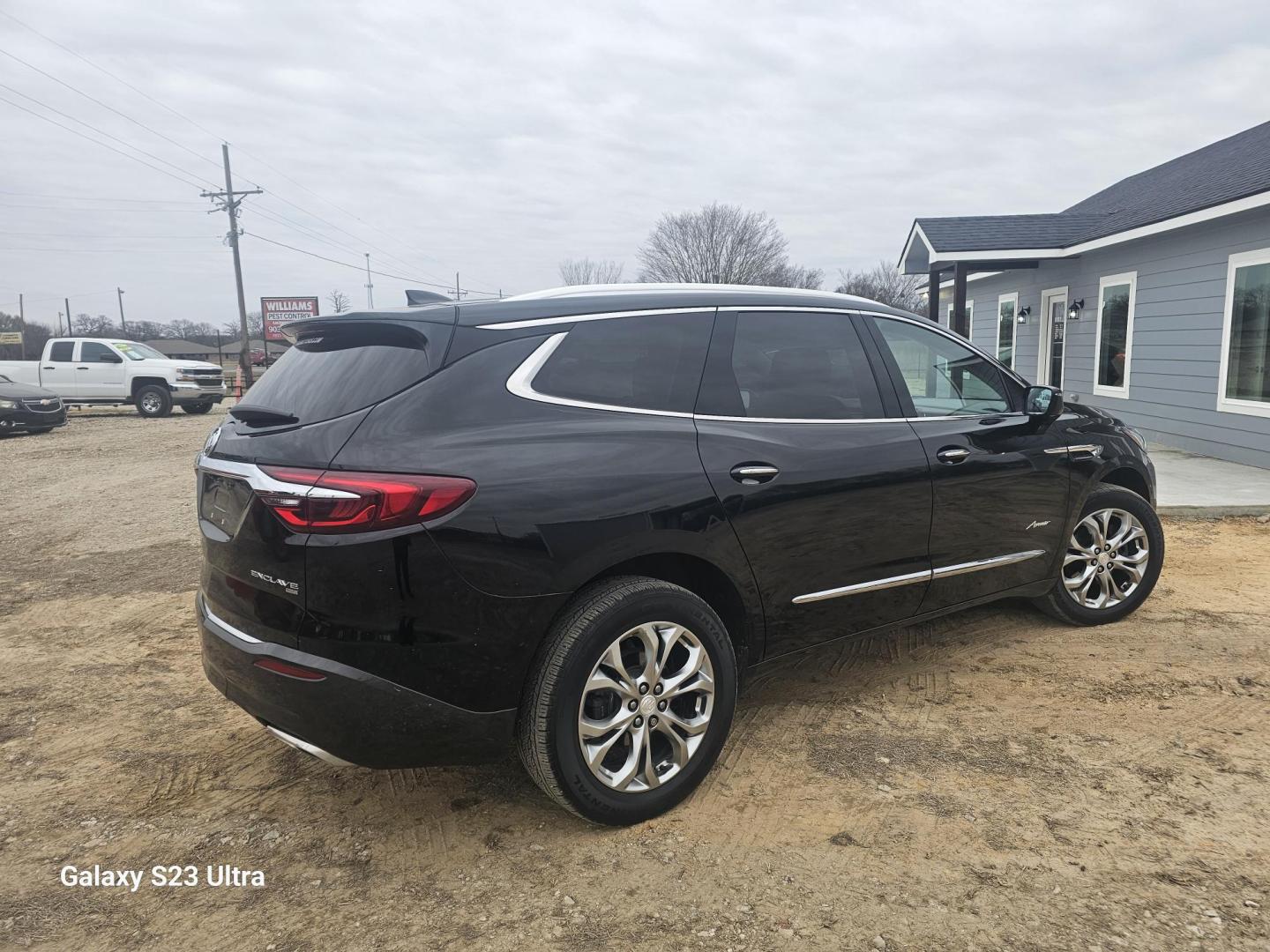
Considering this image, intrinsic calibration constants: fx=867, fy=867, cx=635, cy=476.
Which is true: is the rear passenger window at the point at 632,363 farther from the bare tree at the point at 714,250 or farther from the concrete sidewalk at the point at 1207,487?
the bare tree at the point at 714,250

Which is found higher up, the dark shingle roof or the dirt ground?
the dark shingle roof

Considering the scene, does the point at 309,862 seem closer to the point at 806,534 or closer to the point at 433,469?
the point at 433,469

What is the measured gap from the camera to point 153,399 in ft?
70.7

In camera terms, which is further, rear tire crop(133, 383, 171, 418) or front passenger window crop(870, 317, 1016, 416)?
rear tire crop(133, 383, 171, 418)

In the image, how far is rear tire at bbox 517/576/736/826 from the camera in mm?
2621

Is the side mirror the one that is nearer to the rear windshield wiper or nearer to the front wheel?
the front wheel

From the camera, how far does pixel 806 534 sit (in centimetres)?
320

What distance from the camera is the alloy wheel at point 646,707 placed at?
8.91ft

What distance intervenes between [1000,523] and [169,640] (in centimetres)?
435

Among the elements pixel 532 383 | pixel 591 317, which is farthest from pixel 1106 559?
pixel 532 383

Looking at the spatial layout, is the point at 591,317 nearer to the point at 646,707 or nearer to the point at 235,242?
the point at 646,707

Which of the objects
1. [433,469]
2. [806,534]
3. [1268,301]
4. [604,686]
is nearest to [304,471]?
[433,469]

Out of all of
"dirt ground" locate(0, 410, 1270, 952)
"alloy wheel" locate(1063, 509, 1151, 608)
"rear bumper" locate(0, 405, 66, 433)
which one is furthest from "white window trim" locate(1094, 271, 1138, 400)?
"rear bumper" locate(0, 405, 66, 433)

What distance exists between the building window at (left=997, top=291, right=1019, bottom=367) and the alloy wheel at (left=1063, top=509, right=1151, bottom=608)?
44.6 ft
